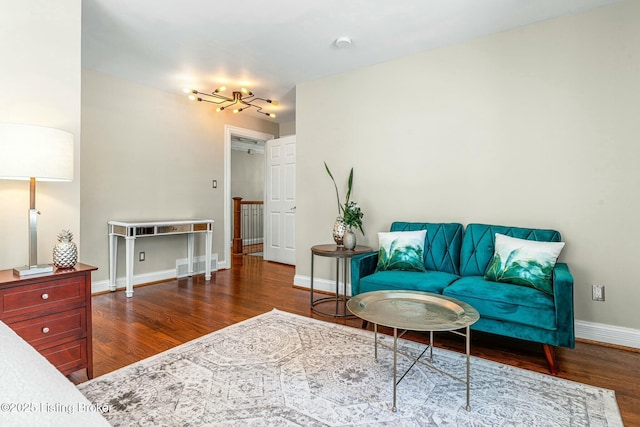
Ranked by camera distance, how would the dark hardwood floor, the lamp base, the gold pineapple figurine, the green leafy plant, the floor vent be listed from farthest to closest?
the floor vent → the green leafy plant → the dark hardwood floor → the gold pineapple figurine → the lamp base

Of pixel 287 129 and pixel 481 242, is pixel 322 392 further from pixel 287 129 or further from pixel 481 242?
pixel 287 129

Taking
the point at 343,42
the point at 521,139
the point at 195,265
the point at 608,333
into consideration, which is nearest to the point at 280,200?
the point at 195,265

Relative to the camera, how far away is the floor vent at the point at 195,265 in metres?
4.72

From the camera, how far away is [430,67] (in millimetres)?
3344

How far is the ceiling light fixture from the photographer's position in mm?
4367

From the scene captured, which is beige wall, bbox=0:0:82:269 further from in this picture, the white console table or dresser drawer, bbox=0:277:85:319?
the white console table

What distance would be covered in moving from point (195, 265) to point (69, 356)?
2.95 metres

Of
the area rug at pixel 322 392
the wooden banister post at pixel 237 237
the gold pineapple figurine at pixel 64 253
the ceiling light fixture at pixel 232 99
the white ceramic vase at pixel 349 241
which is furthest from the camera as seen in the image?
the wooden banister post at pixel 237 237

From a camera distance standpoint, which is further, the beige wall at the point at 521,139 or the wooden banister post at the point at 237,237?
the wooden banister post at the point at 237,237

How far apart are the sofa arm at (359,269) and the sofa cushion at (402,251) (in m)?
0.09

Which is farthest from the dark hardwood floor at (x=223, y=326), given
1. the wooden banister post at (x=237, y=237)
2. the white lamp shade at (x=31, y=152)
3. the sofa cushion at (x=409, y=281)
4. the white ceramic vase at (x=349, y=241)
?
the wooden banister post at (x=237, y=237)

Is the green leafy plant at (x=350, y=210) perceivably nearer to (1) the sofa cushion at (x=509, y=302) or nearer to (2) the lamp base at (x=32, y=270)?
(1) the sofa cushion at (x=509, y=302)

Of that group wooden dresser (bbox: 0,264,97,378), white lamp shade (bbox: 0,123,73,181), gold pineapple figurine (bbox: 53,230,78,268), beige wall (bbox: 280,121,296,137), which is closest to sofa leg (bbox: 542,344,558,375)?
wooden dresser (bbox: 0,264,97,378)

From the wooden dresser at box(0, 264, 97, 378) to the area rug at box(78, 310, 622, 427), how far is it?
20cm
